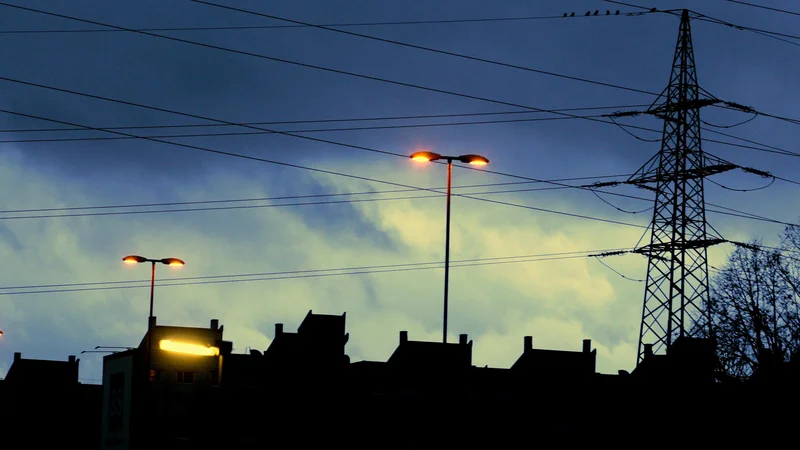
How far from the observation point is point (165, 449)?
49969mm

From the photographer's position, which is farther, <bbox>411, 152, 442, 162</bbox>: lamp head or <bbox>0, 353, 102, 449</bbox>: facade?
<bbox>0, 353, 102, 449</bbox>: facade

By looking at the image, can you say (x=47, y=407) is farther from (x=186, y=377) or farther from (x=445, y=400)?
(x=186, y=377)

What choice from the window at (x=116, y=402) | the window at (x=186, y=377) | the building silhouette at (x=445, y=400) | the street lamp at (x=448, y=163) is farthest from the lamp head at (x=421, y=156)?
the building silhouette at (x=445, y=400)

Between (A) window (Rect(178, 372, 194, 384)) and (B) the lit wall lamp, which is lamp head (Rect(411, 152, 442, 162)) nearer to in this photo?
(B) the lit wall lamp

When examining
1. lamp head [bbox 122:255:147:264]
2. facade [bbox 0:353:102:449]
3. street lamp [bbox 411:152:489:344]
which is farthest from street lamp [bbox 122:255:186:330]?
facade [bbox 0:353:102:449]

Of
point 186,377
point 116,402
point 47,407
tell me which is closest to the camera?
point 116,402

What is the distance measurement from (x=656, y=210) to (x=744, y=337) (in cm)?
2051

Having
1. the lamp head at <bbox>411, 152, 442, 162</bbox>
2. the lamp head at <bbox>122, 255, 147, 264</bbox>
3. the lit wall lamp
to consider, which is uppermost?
the lamp head at <bbox>411, 152, 442, 162</bbox>

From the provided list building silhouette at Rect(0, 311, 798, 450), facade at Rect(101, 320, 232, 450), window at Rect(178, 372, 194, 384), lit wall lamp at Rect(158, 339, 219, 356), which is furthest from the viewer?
building silhouette at Rect(0, 311, 798, 450)

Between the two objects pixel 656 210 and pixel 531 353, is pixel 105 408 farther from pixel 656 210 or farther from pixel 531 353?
pixel 531 353

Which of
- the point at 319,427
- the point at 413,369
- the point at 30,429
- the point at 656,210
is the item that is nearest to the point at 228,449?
the point at 319,427

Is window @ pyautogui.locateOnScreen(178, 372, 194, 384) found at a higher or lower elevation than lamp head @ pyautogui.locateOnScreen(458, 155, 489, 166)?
lower

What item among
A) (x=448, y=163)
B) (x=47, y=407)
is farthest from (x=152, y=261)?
(x=47, y=407)

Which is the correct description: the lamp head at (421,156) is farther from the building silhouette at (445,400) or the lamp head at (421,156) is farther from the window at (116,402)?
the building silhouette at (445,400)
